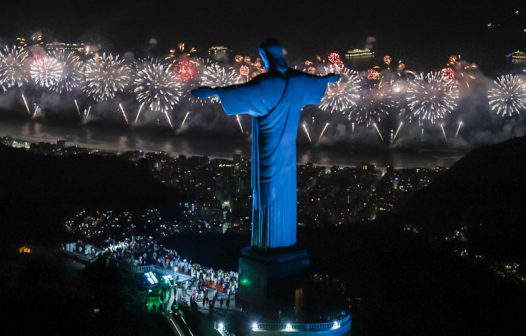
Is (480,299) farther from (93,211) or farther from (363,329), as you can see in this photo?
(93,211)

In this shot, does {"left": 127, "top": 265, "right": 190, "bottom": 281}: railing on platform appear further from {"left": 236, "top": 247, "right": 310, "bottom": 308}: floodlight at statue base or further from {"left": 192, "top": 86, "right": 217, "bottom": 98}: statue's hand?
{"left": 192, "top": 86, "right": 217, "bottom": 98}: statue's hand

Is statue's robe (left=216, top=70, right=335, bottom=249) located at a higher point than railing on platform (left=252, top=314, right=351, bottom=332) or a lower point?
higher

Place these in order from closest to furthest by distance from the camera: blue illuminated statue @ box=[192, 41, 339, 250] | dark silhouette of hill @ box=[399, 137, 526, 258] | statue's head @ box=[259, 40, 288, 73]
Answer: blue illuminated statue @ box=[192, 41, 339, 250], statue's head @ box=[259, 40, 288, 73], dark silhouette of hill @ box=[399, 137, 526, 258]

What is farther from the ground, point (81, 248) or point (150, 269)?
point (81, 248)

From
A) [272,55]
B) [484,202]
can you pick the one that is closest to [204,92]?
[272,55]

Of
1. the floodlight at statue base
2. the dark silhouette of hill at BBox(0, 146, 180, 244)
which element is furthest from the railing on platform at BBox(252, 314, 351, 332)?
the dark silhouette of hill at BBox(0, 146, 180, 244)

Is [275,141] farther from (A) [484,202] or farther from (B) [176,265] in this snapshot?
(A) [484,202]

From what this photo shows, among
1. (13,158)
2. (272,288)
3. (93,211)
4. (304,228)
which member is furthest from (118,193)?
(272,288)

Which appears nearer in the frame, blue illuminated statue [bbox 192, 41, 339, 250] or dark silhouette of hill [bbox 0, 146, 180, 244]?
blue illuminated statue [bbox 192, 41, 339, 250]
